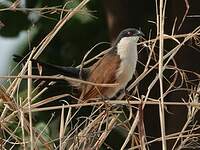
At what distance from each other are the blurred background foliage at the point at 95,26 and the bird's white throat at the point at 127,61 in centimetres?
48

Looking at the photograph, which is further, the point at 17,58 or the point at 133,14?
the point at 133,14

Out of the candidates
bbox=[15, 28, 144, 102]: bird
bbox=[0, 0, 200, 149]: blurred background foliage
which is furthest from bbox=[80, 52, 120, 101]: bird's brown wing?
bbox=[0, 0, 200, 149]: blurred background foliage

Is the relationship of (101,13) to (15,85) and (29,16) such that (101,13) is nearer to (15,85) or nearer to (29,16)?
(29,16)

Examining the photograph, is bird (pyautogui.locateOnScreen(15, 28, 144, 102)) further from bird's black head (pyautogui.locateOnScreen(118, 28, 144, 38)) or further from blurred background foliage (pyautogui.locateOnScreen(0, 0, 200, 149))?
blurred background foliage (pyautogui.locateOnScreen(0, 0, 200, 149))

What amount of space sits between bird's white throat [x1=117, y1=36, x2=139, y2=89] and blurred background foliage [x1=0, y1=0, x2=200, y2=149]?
1.57 feet

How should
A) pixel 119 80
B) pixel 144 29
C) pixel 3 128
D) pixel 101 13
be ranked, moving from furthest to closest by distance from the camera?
1. pixel 101 13
2. pixel 144 29
3. pixel 119 80
4. pixel 3 128

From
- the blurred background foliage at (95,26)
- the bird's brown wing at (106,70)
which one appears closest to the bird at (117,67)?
the bird's brown wing at (106,70)

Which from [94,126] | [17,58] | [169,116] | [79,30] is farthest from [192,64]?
[94,126]

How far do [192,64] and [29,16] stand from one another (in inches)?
21.9

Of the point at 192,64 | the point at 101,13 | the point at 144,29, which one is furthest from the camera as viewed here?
the point at 101,13

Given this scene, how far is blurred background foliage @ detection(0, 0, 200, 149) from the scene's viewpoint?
2032 millimetres

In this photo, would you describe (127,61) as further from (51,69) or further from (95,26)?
(95,26)

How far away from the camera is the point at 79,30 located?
2311 mm

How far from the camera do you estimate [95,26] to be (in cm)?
239
